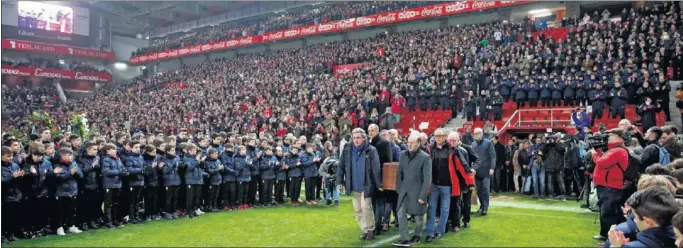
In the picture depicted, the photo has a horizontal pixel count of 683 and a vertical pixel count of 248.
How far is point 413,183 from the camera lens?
6770 mm

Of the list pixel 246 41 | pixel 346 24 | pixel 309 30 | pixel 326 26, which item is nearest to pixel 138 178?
pixel 346 24

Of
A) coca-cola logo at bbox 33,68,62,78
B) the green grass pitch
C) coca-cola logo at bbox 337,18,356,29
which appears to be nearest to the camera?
the green grass pitch

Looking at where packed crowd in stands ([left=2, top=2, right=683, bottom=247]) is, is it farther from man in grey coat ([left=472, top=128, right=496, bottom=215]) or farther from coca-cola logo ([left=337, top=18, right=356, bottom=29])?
coca-cola logo ([left=337, top=18, right=356, bottom=29])

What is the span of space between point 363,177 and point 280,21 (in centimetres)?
3894

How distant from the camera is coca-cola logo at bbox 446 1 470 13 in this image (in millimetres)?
32312

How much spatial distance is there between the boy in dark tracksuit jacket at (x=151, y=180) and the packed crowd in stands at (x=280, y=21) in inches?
1157

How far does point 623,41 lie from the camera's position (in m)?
20.5

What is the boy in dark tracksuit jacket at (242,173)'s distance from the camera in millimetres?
11195

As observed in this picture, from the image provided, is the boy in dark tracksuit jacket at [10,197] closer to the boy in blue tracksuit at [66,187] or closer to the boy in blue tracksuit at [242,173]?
the boy in blue tracksuit at [66,187]

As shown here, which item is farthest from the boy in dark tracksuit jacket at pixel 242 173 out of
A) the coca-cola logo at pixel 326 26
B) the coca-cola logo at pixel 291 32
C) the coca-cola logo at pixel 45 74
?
the coca-cola logo at pixel 45 74

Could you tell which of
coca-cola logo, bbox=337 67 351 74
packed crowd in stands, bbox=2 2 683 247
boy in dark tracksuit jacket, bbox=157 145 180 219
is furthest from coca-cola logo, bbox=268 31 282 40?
boy in dark tracksuit jacket, bbox=157 145 180 219

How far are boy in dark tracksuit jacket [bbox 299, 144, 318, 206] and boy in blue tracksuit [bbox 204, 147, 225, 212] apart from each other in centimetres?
210

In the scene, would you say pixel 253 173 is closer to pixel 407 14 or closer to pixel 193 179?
pixel 193 179

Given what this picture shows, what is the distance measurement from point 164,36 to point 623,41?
165 ft
